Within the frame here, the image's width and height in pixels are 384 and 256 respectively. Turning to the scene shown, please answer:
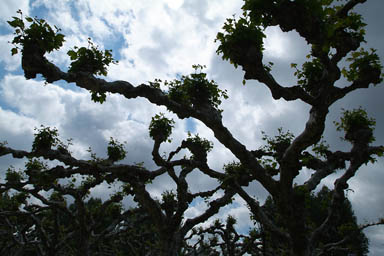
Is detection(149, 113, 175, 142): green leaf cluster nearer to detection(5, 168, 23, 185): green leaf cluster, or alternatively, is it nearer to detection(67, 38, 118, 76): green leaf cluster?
detection(67, 38, 118, 76): green leaf cluster

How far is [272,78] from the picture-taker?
707 centimetres

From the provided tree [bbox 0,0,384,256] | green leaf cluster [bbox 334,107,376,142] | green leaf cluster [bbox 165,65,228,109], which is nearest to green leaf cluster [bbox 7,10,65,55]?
tree [bbox 0,0,384,256]

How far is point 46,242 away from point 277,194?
1448cm

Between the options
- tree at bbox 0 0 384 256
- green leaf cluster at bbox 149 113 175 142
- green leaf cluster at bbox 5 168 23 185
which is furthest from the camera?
green leaf cluster at bbox 5 168 23 185

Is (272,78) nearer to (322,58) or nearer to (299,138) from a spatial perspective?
(322,58)

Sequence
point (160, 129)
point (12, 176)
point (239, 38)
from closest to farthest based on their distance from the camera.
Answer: point (239, 38)
point (160, 129)
point (12, 176)

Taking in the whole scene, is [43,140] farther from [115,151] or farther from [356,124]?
[356,124]

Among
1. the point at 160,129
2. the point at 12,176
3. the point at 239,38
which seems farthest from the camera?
the point at 12,176

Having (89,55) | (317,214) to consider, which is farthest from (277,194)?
(317,214)

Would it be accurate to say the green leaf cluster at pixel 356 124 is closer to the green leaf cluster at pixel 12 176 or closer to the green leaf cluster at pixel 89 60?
the green leaf cluster at pixel 89 60

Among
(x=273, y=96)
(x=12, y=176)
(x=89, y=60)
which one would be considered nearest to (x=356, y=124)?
(x=273, y=96)

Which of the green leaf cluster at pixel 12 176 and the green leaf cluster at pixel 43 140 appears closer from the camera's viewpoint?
the green leaf cluster at pixel 43 140

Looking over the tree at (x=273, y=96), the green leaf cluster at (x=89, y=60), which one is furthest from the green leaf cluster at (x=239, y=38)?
the green leaf cluster at (x=89, y=60)

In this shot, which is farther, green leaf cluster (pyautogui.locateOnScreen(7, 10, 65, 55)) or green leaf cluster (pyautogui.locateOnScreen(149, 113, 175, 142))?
green leaf cluster (pyautogui.locateOnScreen(149, 113, 175, 142))
